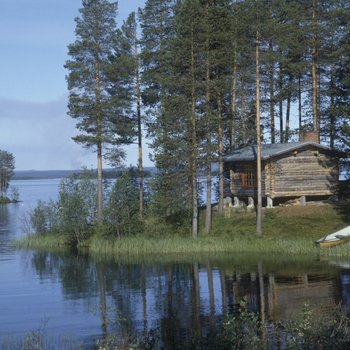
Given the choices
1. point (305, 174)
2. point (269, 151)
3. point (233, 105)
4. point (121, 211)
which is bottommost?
point (121, 211)

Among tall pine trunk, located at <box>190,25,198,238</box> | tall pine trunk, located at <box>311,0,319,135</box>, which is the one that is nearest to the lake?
tall pine trunk, located at <box>190,25,198,238</box>

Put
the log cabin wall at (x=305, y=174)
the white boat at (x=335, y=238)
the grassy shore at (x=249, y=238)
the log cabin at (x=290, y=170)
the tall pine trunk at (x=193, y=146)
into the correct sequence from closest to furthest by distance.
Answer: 1. the white boat at (x=335, y=238)
2. the grassy shore at (x=249, y=238)
3. the tall pine trunk at (x=193, y=146)
4. the log cabin at (x=290, y=170)
5. the log cabin wall at (x=305, y=174)

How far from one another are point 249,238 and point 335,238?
5.68 m

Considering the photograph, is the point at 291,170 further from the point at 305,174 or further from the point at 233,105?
the point at 233,105

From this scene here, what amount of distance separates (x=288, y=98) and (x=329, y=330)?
42.9 meters

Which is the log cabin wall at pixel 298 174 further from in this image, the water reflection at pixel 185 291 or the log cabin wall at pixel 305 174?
the water reflection at pixel 185 291

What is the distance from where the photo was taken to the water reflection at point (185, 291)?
23297 mm

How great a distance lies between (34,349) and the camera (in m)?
18.4

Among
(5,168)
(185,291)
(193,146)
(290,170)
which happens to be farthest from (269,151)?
(5,168)

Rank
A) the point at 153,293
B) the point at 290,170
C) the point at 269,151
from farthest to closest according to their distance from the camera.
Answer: the point at 290,170 < the point at 269,151 < the point at 153,293

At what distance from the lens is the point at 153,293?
2998cm

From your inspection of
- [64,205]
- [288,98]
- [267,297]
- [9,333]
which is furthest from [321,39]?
[9,333]

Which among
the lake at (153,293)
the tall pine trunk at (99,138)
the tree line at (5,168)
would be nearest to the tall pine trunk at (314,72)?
the tall pine trunk at (99,138)

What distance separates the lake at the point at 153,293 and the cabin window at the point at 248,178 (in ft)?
34.3
